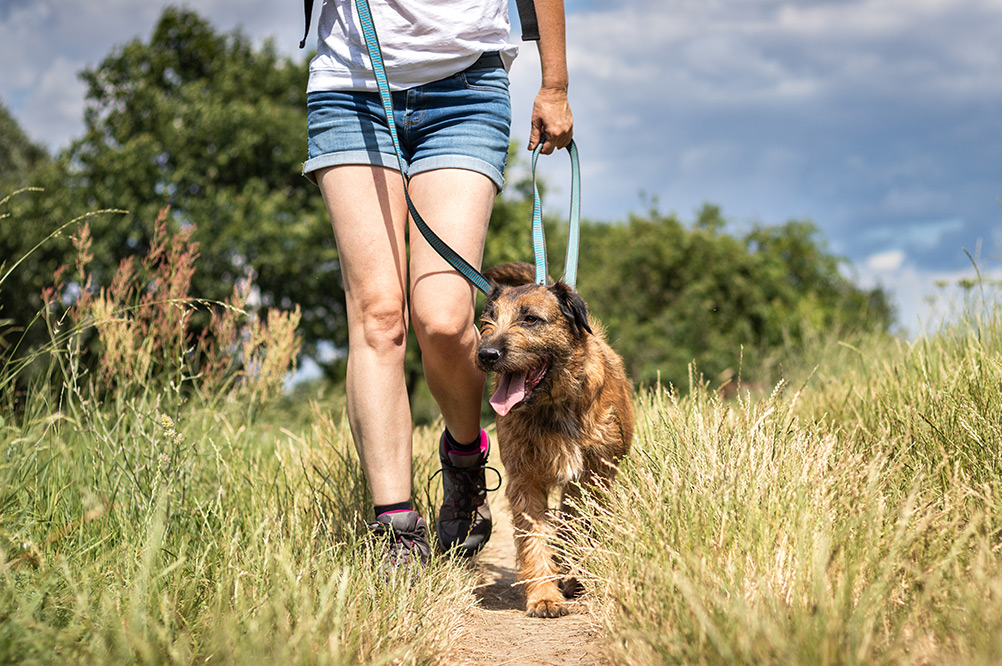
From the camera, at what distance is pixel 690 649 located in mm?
1693

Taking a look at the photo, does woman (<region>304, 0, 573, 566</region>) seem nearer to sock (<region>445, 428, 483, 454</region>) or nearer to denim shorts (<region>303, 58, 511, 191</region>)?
denim shorts (<region>303, 58, 511, 191</region>)

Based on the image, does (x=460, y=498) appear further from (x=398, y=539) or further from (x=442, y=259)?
(x=442, y=259)

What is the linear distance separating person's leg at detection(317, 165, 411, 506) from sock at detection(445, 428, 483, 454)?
44 cm

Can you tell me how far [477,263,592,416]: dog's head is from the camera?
3.22 meters

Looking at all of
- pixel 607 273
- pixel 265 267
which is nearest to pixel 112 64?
pixel 265 267

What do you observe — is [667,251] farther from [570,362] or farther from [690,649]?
[690,649]

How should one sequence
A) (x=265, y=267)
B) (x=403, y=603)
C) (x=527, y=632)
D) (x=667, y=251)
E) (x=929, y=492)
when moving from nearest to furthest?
(x=403, y=603)
(x=929, y=492)
(x=527, y=632)
(x=265, y=267)
(x=667, y=251)

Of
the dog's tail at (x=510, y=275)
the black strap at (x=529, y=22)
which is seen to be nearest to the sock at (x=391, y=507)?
the dog's tail at (x=510, y=275)

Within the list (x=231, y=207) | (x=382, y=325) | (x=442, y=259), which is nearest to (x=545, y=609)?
(x=382, y=325)

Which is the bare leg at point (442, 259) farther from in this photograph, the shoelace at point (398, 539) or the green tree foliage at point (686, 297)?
the green tree foliage at point (686, 297)

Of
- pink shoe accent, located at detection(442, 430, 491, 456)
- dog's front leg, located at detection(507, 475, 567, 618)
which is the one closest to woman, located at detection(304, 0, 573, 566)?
pink shoe accent, located at detection(442, 430, 491, 456)

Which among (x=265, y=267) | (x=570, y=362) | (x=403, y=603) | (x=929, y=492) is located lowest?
(x=403, y=603)

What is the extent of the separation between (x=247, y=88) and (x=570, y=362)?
21417mm

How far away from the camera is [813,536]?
6.89ft
